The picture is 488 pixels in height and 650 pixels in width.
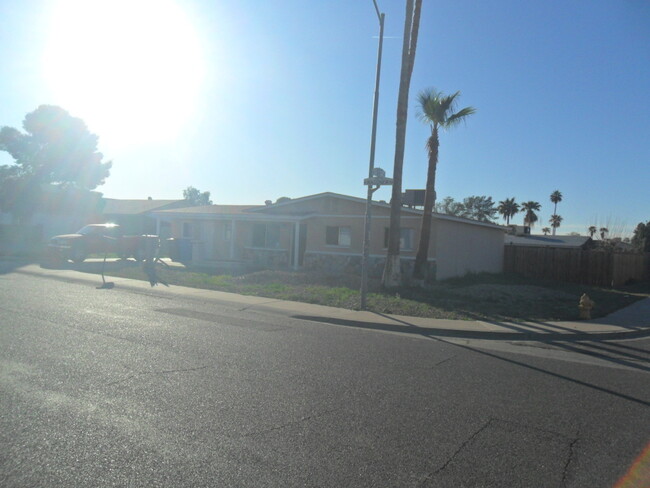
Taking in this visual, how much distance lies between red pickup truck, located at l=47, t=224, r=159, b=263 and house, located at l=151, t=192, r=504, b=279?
2712 mm

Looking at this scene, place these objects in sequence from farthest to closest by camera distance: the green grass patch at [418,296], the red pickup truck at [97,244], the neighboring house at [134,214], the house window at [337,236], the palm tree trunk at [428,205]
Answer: the neighboring house at [134,214] → the house window at [337,236] → the red pickup truck at [97,244] → the palm tree trunk at [428,205] → the green grass patch at [418,296]

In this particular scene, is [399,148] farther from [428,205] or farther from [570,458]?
[570,458]

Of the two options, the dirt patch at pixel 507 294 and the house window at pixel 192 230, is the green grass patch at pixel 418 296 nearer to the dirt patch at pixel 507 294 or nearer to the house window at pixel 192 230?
the dirt patch at pixel 507 294

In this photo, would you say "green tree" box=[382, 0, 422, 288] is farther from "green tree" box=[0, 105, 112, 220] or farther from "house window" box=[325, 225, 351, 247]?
"green tree" box=[0, 105, 112, 220]

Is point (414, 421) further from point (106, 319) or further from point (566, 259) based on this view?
point (566, 259)

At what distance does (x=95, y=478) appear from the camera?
418cm

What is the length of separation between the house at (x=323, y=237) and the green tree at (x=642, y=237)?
26.5 m

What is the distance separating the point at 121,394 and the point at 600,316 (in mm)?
13499

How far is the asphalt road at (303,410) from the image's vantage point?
175 inches

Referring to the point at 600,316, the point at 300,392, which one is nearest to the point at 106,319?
the point at 300,392

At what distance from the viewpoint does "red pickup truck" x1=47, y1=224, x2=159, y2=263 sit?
25109mm

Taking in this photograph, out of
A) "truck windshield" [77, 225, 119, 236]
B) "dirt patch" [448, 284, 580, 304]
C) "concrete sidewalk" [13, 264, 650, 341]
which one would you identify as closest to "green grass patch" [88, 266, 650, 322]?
"dirt patch" [448, 284, 580, 304]

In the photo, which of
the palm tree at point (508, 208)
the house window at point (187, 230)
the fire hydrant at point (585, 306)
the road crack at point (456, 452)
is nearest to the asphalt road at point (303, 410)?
the road crack at point (456, 452)

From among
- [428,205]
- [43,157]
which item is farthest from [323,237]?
[43,157]
